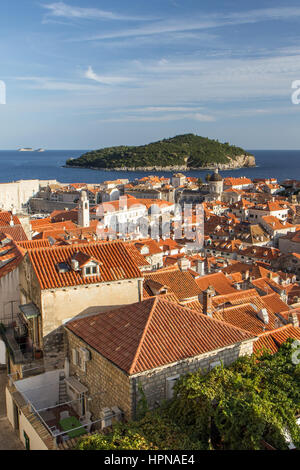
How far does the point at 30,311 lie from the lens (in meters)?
13.1

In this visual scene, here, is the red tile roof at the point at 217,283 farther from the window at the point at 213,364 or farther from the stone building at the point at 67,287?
the window at the point at 213,364

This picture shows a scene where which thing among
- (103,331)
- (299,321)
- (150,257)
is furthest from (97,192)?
(103,331)

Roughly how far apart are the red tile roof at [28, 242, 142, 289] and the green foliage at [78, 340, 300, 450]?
462 cm

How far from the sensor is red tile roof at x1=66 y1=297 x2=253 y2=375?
10320 millimetres

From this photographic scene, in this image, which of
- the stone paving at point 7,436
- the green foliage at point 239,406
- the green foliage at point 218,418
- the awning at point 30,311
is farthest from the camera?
the awning at point 30,311

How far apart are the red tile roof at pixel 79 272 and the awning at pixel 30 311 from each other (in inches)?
36.6

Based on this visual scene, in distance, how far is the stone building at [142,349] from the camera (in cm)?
1007

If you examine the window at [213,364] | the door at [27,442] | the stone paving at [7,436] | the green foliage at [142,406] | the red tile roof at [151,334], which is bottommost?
the stone paving at [7,436]

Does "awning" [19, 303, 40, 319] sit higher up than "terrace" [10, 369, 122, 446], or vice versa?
"awning" [19, 303, 40, 319]

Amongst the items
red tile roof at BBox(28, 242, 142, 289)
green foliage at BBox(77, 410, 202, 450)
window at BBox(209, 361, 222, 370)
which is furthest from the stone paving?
window at BBox(209, 361, 222, 370)

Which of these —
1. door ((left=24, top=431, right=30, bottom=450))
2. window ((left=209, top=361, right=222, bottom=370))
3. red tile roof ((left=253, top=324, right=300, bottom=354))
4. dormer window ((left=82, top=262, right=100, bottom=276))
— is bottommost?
door ((left=24, top=431, right=30, bottom=450))

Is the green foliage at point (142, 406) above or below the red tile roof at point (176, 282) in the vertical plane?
below

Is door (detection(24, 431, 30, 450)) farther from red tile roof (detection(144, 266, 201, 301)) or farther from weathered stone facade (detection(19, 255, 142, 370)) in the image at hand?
red tile roof (detection(144, 266, 201, 301))

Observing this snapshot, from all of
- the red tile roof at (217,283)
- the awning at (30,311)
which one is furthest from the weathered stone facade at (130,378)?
the red tile roof at (217,283)
